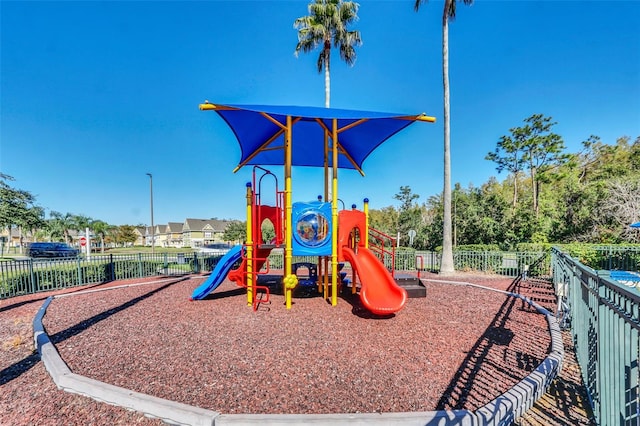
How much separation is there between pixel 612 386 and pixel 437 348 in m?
2.27

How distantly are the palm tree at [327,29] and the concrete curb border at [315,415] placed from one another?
1449 cm

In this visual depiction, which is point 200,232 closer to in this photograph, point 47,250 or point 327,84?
point 47,250

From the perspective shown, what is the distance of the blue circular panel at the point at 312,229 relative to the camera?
688cm

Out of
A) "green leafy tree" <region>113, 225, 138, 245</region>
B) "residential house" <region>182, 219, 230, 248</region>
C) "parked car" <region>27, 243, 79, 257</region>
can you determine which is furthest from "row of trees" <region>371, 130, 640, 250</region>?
"green leafy tree" <region>113, 225, 138, 245</region>

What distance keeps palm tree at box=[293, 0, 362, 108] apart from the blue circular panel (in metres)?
10.2

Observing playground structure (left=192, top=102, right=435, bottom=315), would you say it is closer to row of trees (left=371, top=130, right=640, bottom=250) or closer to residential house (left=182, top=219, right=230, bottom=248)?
row of trees (left=371, top=130, right=640, bottom=250)

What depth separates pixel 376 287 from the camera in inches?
242

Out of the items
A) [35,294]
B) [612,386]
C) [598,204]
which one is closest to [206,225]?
[35,294]

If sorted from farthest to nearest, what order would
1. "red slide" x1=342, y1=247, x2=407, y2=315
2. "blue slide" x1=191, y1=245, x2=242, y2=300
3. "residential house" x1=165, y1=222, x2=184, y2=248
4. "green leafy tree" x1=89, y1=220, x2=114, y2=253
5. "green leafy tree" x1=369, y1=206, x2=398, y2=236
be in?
"residential house" x1=165, y1=222, x2=184, y2=248 → "green leafy tree" x1=89, y1=220, x2=114, y2=253 → "green leafy tree" x1=369, y1=206, x2=398, y2=236 → "blue slide" x1=191, y1=245, x2=242, y2=300 → "red slide" x1=342, y1=247, x2=407, y2=315

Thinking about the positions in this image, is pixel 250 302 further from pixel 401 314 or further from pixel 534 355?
pixel 534 355

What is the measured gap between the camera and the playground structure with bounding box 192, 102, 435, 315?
6.09m

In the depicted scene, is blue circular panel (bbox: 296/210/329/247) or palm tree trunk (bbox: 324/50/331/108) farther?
palm tree trunk (bbox: 324/50/331/108)

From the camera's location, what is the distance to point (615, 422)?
2219 millimetres

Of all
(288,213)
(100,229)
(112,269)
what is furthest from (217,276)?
(100,229)
